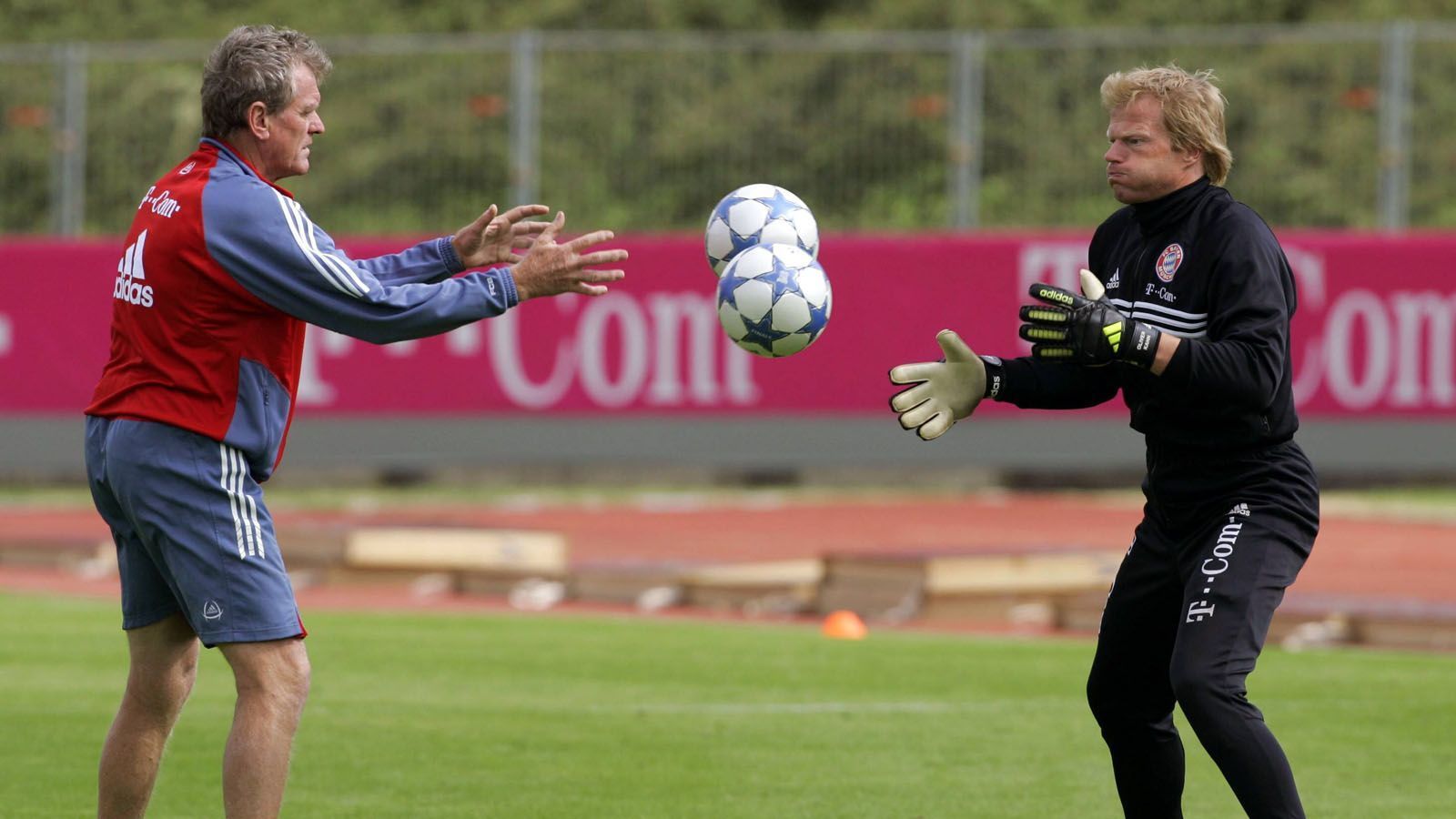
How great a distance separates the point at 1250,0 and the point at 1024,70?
370 inches

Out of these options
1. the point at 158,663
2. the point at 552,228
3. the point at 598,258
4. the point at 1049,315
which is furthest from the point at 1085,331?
the point at 158,663

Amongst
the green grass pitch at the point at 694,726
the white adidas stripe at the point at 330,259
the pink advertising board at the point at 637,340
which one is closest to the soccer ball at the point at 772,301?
the white adidas stripe at the point at 330,259

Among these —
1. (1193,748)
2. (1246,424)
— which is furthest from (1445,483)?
(1246,424)

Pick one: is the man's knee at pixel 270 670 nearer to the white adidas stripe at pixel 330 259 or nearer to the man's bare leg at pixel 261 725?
the man's bare leg at pixel 261 725

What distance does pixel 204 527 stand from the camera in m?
5.51

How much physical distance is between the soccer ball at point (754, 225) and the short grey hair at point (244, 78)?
7.03 feet

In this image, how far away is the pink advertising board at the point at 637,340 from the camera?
1845 centimetres

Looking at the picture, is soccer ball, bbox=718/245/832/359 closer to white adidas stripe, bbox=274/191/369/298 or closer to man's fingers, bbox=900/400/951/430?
Result: man's fingers, bbox=900/400/951/430

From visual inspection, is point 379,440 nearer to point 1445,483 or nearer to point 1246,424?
point 1445,483

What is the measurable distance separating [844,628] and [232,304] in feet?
24.0

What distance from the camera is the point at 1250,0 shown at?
26.9m

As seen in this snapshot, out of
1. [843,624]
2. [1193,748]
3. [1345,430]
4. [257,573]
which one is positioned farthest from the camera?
[1345,430]

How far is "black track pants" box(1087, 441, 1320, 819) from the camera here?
557cm

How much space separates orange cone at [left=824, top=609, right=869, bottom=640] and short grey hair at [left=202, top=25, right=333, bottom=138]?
710cm
